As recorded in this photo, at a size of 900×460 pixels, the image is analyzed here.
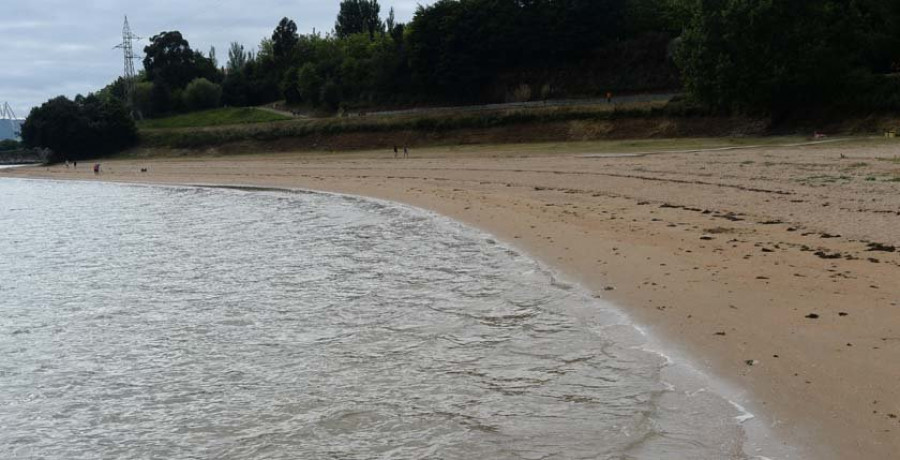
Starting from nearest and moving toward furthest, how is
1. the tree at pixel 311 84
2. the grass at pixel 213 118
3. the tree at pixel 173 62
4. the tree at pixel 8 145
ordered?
the grass at pixel 213 118 → the tree at pixel 311 84 → the tree at pixel 173 62 → the tree at pixel 8 145

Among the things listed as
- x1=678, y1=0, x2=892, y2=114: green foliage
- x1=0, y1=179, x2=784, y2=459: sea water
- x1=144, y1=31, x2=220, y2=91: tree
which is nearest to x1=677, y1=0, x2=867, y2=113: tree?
x1=678, y1=0, x2=892, y2=114: green foliage

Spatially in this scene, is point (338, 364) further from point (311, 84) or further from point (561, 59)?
point (311, 84)

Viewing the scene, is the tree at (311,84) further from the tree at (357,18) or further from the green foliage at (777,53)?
the green foliage at (777,53)

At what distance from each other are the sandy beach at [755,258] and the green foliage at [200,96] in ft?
265

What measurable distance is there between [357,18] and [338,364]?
428 ft

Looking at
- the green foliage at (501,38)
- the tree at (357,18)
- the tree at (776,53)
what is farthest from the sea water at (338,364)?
the tree at (357,18)

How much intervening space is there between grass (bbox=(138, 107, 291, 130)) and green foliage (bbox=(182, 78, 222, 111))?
113 inches

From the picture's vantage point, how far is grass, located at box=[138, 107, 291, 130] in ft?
282

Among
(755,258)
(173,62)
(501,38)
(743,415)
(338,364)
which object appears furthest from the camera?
(173,62)

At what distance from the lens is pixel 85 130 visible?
80688 mm

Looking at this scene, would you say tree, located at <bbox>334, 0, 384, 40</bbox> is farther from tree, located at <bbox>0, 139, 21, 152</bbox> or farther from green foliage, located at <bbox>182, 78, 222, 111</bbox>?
tree, located at <bbox>0, 139, 21, 152</bbox>

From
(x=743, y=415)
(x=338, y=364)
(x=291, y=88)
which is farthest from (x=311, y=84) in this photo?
(x=743, y=415)

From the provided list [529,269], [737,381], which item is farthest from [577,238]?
[737,381]

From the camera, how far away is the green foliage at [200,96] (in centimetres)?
9944
